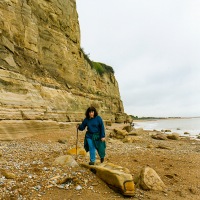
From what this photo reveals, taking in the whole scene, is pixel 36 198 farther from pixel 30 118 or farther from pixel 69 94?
pixel 69 94

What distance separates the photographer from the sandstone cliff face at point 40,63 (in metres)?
13.0

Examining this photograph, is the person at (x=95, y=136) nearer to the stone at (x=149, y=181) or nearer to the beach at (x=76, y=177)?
the beach at (x=76, y=177)

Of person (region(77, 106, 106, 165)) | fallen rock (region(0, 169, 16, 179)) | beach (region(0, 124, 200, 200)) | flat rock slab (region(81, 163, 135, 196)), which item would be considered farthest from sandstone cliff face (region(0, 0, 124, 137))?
flat rock slab (region(81, 163, 135, 196))

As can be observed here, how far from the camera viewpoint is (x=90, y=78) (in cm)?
3372

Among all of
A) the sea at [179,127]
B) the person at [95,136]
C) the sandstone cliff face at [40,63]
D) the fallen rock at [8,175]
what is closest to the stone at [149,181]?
the person at [95,136]

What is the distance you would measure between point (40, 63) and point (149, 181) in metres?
14.5

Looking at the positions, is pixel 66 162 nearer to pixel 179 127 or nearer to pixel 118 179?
pixel 118 179

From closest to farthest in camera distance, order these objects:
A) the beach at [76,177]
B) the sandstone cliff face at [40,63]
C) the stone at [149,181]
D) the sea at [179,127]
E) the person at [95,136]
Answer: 1. the beach at [76,177]
2. the stone at [149,181]
3. the person at [95,136]
4. the sandstone cliff face at [40,63]
5. the sea at [179,127]

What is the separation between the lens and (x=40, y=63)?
59.6 feet

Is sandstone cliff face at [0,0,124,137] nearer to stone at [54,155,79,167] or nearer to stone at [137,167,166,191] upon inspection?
stone at [54,155,79,167]

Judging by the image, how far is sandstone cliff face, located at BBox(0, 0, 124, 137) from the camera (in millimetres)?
13009

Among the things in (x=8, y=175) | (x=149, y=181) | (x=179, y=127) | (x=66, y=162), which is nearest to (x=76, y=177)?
(x=66, y=162)

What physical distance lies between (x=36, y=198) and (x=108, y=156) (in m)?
5.19

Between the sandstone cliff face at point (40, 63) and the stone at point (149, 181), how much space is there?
774 centimetres
